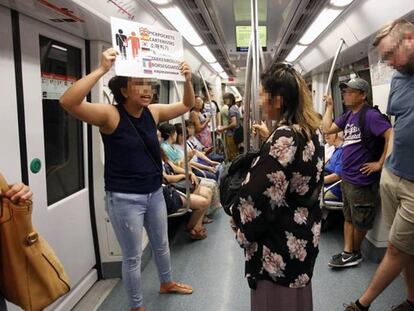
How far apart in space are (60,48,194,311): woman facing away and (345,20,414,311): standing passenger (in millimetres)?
1165

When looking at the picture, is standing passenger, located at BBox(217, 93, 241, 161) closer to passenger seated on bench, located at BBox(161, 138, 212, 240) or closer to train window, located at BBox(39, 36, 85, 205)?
passenger seated on bench, located at BBox(161, 138, 212, 240)

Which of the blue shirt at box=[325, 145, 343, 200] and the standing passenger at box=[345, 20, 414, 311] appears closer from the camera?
the standing passenger at box=[345, 20, 414, 311]

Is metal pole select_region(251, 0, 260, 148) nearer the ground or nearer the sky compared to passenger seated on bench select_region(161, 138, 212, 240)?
nearer the sky

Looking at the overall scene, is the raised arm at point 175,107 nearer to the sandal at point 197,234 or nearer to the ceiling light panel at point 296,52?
the sandal at point 197,234

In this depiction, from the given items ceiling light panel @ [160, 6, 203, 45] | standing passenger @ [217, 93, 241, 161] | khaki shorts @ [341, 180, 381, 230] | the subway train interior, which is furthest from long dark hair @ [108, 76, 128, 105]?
standing passenger @ [217, 93, 241, 161]

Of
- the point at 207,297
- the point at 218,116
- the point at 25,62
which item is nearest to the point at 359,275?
the point at 207,297

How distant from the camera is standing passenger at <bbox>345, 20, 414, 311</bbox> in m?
1.74

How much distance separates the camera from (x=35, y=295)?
4.18 feet

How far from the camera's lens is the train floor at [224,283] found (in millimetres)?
2471

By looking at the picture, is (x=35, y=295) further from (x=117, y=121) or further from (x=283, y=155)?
(x=283, y=155)

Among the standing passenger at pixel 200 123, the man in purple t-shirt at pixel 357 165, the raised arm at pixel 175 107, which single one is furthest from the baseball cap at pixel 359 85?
the standing passenger at pixel 200 123

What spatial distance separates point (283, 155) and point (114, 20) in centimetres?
109

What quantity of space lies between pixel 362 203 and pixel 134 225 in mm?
1905

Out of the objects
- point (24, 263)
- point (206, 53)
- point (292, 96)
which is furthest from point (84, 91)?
point (206, 53)
